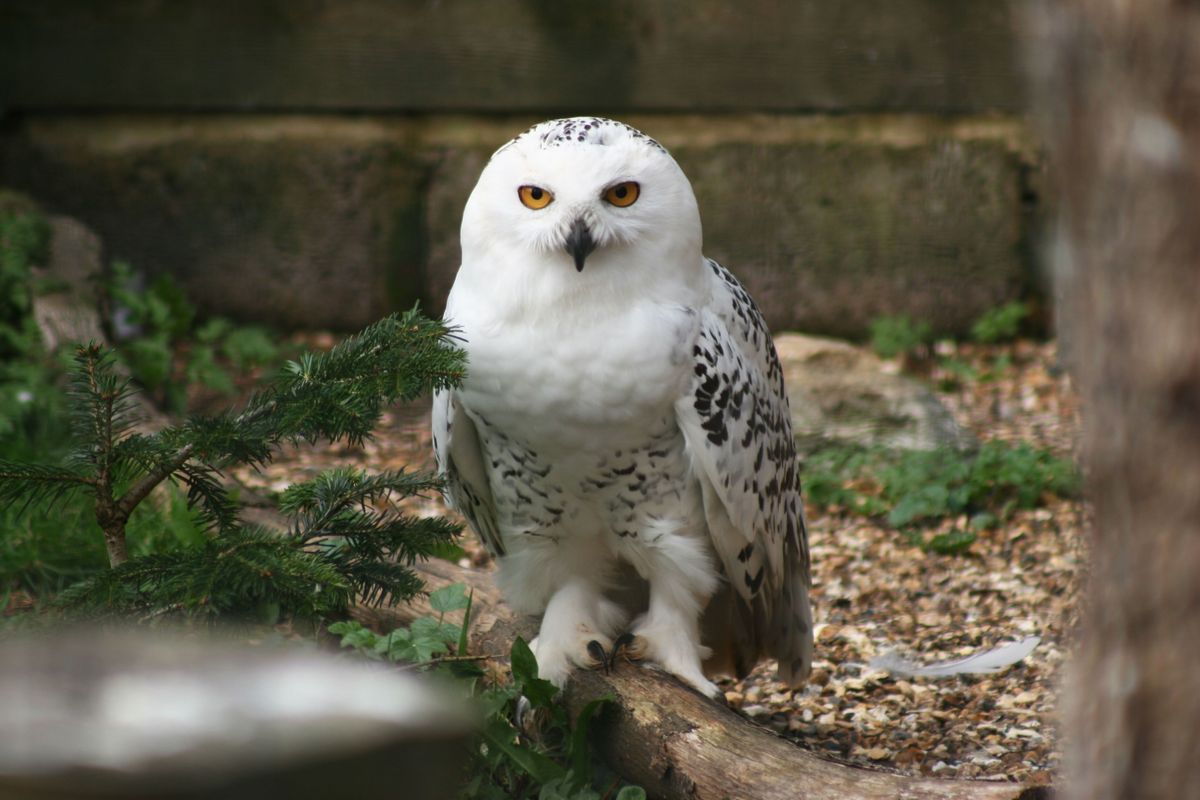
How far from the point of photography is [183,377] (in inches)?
203

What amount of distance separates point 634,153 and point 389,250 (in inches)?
135

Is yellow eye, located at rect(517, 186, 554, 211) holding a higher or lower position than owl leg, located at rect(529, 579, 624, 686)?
higher

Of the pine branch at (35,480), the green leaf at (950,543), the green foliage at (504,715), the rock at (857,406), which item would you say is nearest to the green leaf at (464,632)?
the green foliage at (504,715)

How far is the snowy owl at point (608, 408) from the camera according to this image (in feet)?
8.00

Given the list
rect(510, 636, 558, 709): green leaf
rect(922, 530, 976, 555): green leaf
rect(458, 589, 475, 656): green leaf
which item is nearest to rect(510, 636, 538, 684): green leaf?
rect(510, 636, 558, 709): green leaf

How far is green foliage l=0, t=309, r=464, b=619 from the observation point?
7.16 feet

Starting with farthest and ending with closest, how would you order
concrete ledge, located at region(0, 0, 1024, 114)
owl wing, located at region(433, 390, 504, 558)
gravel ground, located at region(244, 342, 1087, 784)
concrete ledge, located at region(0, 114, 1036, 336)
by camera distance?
concrete ledge, located at region(0, 114, 1036, 336) < concrete ledge, located at region(0, 0, 1024, 114) < gravel ground, located at region(244, 342, 1087, 784) < owl wing, located at region(433, 390, 504, 558)

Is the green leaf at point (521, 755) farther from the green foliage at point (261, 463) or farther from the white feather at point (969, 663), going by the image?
the white feather at point (969, 663)

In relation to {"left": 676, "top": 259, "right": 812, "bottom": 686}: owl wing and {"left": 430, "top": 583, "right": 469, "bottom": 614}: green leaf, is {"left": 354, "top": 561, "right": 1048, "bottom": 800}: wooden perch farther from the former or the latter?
{"left": 676, "top": 259, "right": 812, "bottom": 686}: owl wing

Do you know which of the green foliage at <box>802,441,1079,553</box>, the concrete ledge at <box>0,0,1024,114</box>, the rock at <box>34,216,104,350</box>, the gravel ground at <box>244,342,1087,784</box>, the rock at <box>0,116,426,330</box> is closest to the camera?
the gravel ground at <box>244,342,1087,784</box>

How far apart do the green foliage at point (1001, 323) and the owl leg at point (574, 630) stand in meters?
3.20

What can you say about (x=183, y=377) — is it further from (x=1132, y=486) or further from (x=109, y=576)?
(x=1132, y=486)

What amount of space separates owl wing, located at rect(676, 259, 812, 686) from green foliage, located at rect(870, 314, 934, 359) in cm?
252

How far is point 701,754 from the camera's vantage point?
2.39 m
